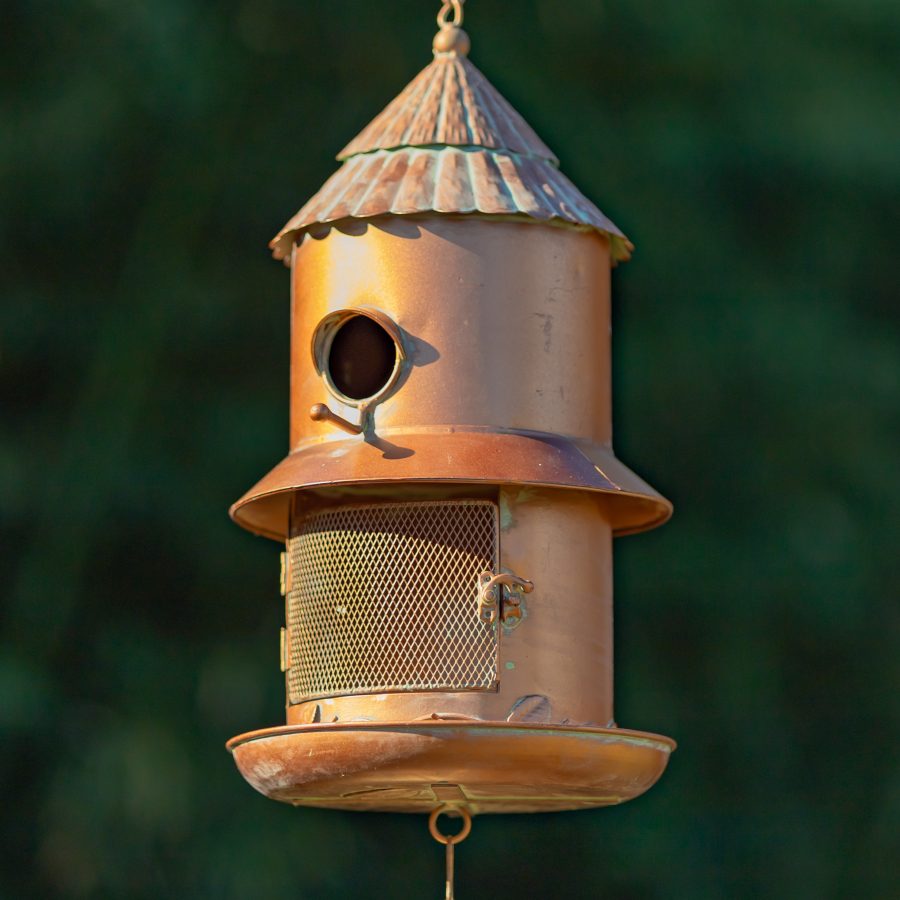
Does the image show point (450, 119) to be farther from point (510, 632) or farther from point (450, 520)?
point (510, 632)

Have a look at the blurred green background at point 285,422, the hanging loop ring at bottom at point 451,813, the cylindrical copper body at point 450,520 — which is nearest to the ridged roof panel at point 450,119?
the cylindrical copper body at point 450,520

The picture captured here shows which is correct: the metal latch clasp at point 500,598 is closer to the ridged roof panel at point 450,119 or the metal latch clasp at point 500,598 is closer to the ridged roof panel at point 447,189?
the ridged roof panel at point 447,189

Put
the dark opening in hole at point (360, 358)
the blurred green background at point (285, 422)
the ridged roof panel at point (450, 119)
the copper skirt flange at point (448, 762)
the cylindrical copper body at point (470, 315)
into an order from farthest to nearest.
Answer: the blurred green background at point (285, 422)
the ridged roof panel at point (450, 119)
the dark opening in hole at point (360, 358)
the cylindrical copper body at point (470, 315)
the copper skirt flange at point (448, 762)

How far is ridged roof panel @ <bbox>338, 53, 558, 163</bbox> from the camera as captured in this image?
1020 centimetres

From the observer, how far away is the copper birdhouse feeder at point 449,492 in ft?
31.7

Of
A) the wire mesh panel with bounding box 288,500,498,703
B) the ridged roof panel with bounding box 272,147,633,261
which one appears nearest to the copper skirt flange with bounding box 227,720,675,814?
the wire mesh panel with bounding box 288,500,498,703

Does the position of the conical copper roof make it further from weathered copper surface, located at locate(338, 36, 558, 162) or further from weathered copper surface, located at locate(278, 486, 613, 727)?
weathered copper surface, located at locate(278, 486, 613, 727)

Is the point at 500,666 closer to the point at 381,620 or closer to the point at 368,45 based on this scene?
the point at 381,620

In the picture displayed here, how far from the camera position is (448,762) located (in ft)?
31.0

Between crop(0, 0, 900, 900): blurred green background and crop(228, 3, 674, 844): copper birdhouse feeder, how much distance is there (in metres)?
3.49

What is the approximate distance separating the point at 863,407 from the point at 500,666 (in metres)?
4.64

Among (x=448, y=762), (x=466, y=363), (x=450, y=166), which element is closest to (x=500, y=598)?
(x=448, y=762)

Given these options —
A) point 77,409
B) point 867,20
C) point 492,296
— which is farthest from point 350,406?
point 867,20

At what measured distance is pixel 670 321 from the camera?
13.9 metres
